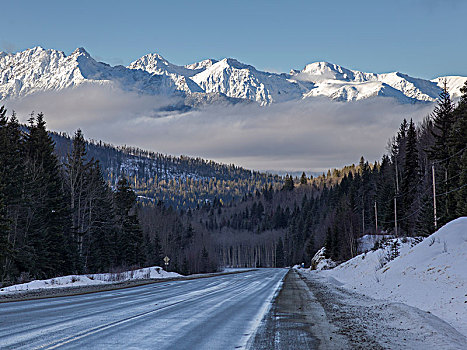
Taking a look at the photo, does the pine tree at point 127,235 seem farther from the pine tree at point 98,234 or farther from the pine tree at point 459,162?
the pine tree at point 459,162

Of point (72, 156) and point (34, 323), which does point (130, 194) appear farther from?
point (34, 323)

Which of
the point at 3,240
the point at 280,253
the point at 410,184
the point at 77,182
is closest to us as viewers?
the point at 3,240

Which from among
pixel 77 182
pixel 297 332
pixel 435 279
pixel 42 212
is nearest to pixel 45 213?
pixel 42 212

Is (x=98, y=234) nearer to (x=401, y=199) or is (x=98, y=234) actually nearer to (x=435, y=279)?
(x=435, y=279)

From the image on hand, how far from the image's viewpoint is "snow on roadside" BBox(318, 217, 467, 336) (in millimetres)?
12969

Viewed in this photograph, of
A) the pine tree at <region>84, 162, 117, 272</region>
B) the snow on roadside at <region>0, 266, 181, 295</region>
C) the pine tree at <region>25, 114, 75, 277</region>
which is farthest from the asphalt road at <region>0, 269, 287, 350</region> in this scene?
the pine tree at <region>84, 162, 117, 272</region>

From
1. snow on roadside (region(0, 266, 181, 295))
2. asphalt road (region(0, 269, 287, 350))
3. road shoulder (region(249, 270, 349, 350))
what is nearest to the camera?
asphalt road (region(0, 269, 287, 350))

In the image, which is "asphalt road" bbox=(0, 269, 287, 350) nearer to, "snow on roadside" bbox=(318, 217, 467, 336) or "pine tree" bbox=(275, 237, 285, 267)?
"snow on roadside" bbox=(318, 217, 467, 336)

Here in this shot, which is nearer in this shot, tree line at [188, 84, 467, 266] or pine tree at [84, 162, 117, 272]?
tree line at [188, 84, 467, 266]

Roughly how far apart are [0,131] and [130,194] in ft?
103

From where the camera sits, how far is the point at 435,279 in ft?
52.7

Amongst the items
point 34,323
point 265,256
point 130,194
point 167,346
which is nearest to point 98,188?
point 130,194

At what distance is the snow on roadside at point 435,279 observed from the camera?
1297 cm

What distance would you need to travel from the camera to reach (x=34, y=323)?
10.3m
